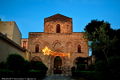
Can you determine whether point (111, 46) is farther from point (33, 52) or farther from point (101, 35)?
point (33, 52)

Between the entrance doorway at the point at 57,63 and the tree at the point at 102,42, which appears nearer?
the tree at the point at 102,42

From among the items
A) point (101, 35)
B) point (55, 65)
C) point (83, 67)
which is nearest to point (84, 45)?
point (55, 65)

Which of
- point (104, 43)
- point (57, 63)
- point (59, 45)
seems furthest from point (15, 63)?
point (57, 63)

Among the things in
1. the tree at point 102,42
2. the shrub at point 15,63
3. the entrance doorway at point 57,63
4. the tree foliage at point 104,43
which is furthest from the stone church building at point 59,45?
the shrub at point 15,63

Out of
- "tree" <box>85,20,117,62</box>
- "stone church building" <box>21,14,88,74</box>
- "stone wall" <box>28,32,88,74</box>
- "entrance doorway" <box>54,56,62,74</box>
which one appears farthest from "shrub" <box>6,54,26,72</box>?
"entrance doorway" <box>54,56,62,74</box>

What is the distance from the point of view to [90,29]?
35.1m

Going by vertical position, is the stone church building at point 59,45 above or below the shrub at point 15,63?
above

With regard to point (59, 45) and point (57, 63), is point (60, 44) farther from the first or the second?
point (57, 63)

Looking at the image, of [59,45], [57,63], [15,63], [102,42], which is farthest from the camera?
[57,63]

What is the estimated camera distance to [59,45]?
40781 millimetres

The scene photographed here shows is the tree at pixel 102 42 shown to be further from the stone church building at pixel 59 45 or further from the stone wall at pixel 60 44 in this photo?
the stone church building at pixel 59 45

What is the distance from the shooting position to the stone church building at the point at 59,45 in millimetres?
39250

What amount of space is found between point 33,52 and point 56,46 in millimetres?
5751

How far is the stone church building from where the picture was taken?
1545 inches
